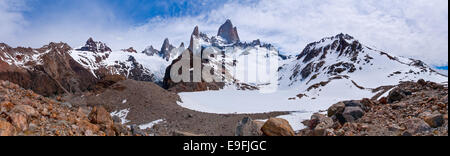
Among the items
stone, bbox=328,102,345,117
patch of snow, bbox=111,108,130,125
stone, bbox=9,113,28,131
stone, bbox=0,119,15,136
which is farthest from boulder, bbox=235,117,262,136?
patch of snow, bbox=111,108,130,125

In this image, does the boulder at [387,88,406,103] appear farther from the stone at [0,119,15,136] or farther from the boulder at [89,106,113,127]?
A: the stone at [0,119,15,136]

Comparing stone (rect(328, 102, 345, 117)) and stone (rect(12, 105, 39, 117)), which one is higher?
stone (rect(12, 105, 39, 117))

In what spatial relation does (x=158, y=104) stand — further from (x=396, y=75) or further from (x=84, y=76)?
(x=84, y=76)

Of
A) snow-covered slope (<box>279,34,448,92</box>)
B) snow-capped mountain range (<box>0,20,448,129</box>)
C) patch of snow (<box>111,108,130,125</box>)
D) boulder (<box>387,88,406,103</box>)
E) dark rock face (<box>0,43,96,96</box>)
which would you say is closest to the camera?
boulder (<box>387,88,406,103</box>)

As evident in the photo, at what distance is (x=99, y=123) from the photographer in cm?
1230

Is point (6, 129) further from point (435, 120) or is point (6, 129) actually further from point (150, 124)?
point (150, 124)

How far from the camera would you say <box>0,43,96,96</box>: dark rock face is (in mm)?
120375

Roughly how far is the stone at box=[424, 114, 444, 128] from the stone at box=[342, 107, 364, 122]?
4.04m

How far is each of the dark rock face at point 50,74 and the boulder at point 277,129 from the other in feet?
273

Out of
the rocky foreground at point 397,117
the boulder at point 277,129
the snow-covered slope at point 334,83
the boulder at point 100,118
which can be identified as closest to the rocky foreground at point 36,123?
the boulder at point 100,118

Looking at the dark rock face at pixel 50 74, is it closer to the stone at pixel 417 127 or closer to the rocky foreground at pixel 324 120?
the rocky foreground at pixel 324 120

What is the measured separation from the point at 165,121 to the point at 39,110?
52.8ft

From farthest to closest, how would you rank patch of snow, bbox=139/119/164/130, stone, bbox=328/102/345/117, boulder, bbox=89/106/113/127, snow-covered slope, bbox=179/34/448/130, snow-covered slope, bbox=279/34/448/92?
snow-covered slope, bbox=279/34/448/92 → snow-covered slope, bbox=179/34/448/130 → patch of snow, bbox=139/119/164/130 → stone, bbox=328/102/345/117 → boulder, bbox=89/106/113/127
